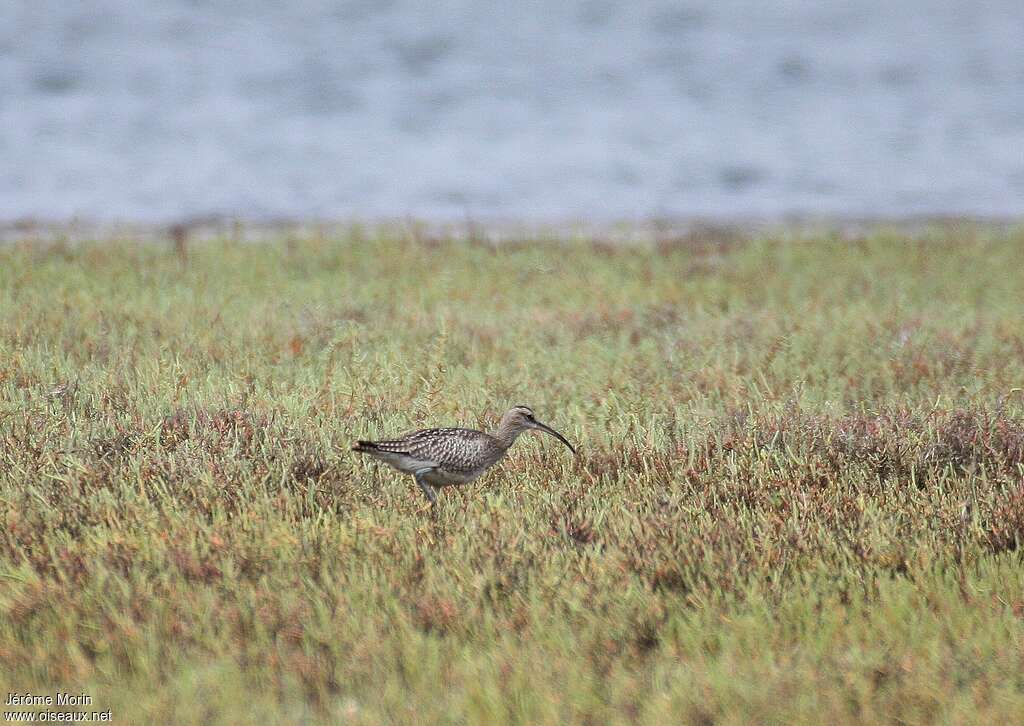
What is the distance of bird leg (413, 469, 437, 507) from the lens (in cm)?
760

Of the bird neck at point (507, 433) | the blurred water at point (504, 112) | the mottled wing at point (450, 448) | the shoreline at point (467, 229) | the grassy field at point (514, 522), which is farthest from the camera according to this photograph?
the blurred water at point (504, 112)

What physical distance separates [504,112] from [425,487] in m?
30.2

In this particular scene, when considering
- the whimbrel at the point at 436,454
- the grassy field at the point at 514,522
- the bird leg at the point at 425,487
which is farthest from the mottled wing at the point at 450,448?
the grassy field at the point at 514,522

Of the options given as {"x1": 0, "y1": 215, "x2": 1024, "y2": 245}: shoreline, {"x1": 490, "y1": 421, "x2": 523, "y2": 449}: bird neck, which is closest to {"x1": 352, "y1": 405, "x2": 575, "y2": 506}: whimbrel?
{"x1": 490, "y1": 421, "x2": 523, "y2": 449}: bird neck

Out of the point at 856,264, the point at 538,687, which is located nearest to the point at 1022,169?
the point at 856,264

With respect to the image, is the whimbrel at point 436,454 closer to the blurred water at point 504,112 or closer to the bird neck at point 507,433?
the bird neck at point 507,433

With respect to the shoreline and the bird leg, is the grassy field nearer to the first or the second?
the bird leg

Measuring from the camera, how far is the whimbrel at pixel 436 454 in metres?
7.53

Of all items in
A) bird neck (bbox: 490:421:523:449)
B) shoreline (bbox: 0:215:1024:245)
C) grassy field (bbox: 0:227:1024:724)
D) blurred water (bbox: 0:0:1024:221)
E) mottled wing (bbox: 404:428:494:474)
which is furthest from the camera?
blurred water (bbox: 0:0:1024:221)

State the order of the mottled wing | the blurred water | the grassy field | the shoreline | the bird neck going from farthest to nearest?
the blurred water < the shoreline < the bird neck < the mottled wing < the grassy field

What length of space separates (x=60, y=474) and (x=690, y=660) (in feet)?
12.2

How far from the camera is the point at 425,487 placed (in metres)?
7.76

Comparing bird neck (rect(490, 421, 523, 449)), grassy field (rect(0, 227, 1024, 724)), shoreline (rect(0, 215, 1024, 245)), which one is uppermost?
shoreline (rect(0, 215, 1024, 245))

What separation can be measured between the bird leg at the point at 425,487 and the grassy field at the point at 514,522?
0.34 ft
